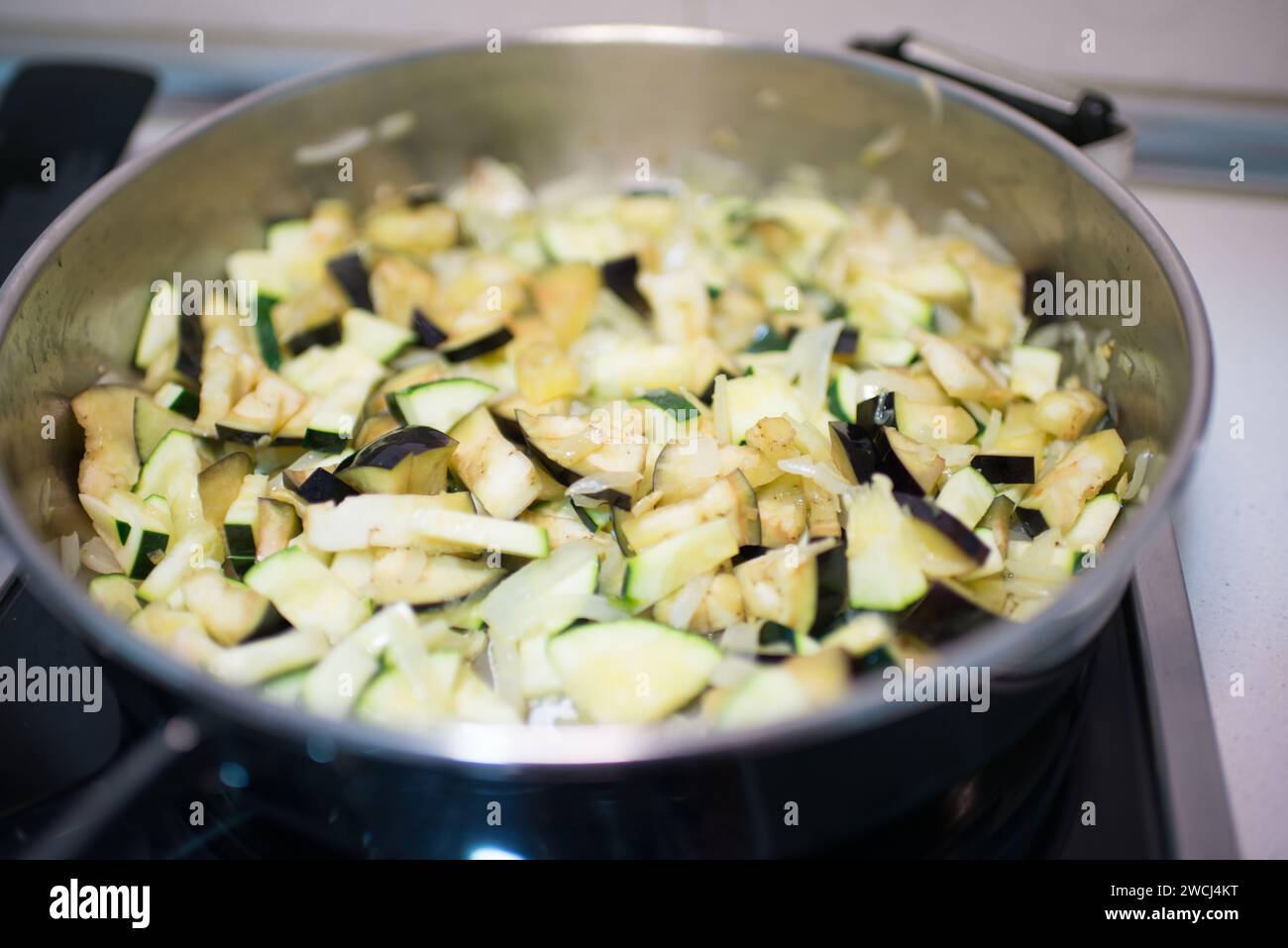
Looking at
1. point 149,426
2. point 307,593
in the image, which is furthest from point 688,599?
point 149,426

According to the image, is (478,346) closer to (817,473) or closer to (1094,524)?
(817,473)

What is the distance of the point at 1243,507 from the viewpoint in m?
1.24

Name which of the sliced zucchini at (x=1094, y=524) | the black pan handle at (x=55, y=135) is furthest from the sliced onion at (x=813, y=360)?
the black pan handle at (x=55, y=135)

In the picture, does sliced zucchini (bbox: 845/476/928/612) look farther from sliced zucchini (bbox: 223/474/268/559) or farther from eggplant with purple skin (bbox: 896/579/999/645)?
sliced zucchini (bbox: 223/474/268/559)

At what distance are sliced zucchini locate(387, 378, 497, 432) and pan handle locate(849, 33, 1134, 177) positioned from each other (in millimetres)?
818

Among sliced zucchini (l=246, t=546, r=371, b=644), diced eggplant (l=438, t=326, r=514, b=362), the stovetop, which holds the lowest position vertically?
the stovetop

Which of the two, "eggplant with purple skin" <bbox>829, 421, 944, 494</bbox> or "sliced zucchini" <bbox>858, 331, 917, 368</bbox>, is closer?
"eggplant with purple skin" <bbox>829, 421, 944, 494</bbox>

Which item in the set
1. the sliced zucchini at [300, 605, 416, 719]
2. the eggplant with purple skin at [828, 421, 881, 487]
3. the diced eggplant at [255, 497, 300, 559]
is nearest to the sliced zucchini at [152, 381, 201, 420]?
the diced eggplant at [255, 497, 300, 559]

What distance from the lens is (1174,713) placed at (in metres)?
0.96

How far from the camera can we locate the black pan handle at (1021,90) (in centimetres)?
135

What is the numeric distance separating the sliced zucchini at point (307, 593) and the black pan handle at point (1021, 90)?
43.7 inches

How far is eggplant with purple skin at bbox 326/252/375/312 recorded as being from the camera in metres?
→ 1.47

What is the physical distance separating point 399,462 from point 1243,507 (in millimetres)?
1018
